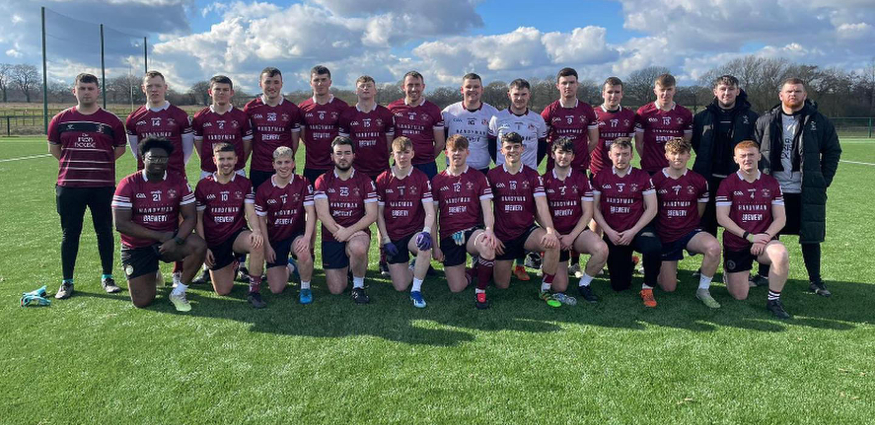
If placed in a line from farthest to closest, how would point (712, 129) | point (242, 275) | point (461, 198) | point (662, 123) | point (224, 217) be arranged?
point (662, 123)
point (242, 275)
point (712, 129)
point (461, 198)
point (224, 217)

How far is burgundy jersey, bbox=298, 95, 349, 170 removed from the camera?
17.6ft

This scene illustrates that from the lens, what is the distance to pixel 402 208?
4.69 metres

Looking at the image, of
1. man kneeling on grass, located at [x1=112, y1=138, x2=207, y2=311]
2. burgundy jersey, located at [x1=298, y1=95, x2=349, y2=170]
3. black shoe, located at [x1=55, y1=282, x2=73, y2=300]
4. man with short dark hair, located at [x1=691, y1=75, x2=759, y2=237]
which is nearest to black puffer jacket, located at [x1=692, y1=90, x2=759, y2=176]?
man with short dark hair, located at [x1=691, y1=75, x2=759, y2=237]

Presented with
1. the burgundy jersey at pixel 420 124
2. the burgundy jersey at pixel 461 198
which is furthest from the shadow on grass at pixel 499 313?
the burgundy jersey at pixel 420 124

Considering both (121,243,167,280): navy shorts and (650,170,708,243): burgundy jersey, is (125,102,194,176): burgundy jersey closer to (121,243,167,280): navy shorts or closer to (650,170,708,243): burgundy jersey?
(121,243,167,280): navy shorts

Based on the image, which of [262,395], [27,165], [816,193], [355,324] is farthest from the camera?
[27,165]

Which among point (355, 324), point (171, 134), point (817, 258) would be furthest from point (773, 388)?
point (171, 134)

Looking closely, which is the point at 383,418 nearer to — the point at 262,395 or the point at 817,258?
the point at 262,395

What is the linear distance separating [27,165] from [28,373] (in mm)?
15605

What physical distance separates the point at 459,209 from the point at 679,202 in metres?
1.91

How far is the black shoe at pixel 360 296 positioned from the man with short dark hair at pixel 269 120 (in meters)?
1.65

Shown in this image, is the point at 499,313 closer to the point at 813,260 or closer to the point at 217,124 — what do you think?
the point at 813,260

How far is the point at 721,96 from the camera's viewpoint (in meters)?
4.85

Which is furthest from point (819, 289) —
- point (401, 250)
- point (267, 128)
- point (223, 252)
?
point (267, 128)
